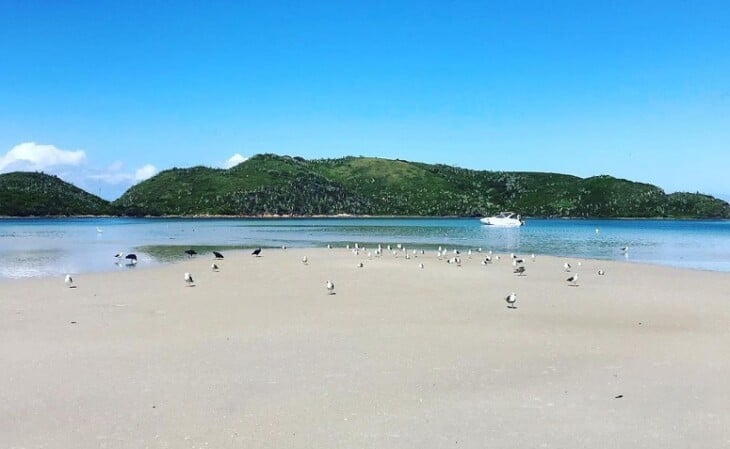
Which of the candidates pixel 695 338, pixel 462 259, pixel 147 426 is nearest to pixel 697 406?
pixel 695 338

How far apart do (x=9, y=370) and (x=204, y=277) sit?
1652 cm

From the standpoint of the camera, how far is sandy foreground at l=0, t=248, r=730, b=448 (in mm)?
8000

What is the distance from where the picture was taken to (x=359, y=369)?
11.1 metres

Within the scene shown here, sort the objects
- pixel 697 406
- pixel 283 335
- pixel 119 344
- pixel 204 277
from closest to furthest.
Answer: pixel 697 406, pixel 119 344, pixel 283 335, pixel 204 277

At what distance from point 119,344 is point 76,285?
37.8 ft

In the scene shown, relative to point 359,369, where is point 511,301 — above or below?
above

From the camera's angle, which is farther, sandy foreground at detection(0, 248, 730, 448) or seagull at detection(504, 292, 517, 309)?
seagull at detection(504, 292, 517, 309)

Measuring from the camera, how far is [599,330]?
50.0 ft

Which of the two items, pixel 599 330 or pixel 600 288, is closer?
pixel 599 330

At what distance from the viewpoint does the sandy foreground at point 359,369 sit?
8.00 m

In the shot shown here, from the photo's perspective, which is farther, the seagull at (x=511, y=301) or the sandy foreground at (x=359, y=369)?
the seagull at (x=511, y=301)

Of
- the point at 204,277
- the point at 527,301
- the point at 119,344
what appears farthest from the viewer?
the point at 204,277

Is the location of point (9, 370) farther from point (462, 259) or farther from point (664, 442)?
point (462, 259)

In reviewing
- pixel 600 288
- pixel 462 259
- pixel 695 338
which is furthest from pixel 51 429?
pixel 462 259
